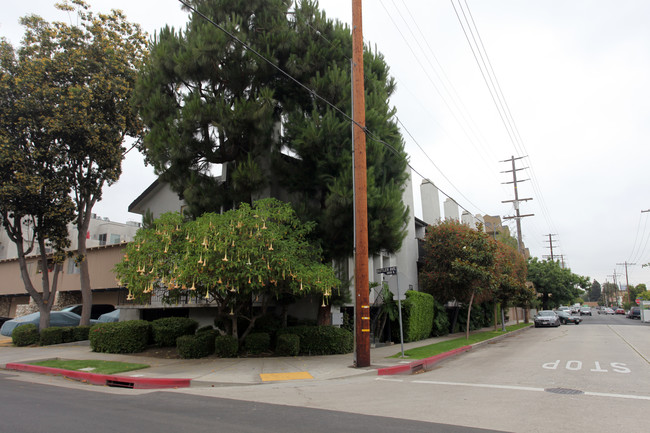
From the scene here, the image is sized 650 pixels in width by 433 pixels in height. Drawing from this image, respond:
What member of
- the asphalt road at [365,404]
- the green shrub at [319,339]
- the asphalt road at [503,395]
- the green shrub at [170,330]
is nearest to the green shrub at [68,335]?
the green shrub at [170,330]

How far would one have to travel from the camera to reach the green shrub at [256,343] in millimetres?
13773

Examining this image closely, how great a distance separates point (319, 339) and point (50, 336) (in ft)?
38.5

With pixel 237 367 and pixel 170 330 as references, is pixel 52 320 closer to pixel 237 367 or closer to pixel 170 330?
pixel 170 330

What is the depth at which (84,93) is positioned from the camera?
16719 mm

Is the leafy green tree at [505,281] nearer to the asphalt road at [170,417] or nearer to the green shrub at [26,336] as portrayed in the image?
the asphalt road at [170,417]

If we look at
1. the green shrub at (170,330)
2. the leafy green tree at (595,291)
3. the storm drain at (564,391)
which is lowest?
the leafy green tree at (595,291)

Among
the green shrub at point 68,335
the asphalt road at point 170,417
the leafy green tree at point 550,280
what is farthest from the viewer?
the leafy green tree at point 550,280

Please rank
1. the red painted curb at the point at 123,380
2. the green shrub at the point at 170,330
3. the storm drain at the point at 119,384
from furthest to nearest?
the green shrub at the point at 170,330 < the storm drain at the point at 119,384 < the red painted curb at the point at 123,380

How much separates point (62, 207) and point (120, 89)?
18.2ft

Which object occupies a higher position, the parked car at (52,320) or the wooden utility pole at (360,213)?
the wooden utility pole at (360,213)

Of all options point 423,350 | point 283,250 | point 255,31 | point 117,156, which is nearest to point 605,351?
point 423,350

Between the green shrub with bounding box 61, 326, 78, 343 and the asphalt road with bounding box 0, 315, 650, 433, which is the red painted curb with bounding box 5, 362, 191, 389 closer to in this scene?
the asphalt road with bounding box 0, 315, 650, 433

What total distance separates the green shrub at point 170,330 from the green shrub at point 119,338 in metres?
0.48

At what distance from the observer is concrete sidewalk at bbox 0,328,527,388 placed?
1005 cm
